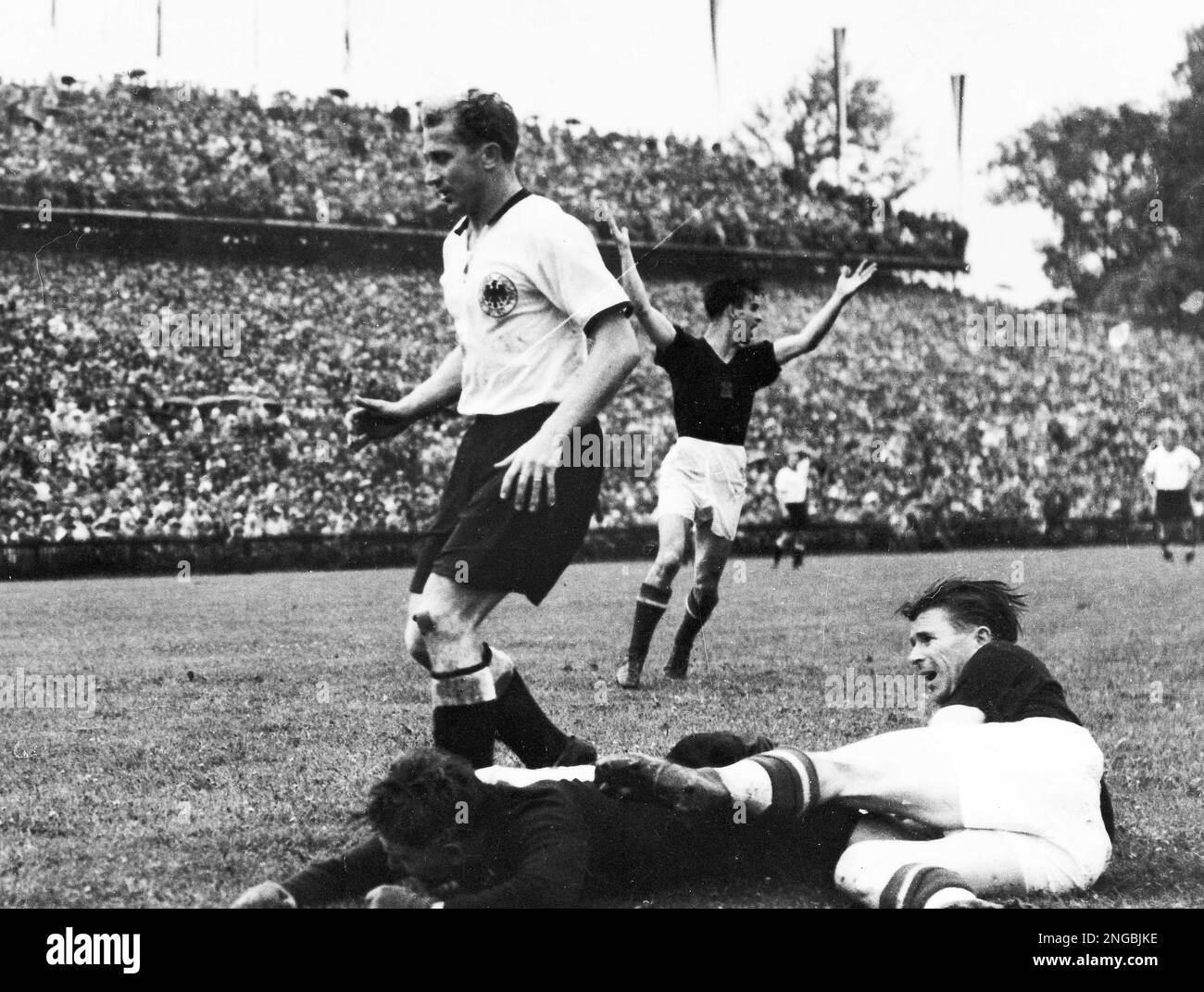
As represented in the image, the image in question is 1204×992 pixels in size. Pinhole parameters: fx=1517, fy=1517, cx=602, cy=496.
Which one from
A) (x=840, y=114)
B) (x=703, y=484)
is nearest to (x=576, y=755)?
(x=703, y=484)

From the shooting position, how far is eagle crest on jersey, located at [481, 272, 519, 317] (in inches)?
153

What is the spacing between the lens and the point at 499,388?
3.94 meters

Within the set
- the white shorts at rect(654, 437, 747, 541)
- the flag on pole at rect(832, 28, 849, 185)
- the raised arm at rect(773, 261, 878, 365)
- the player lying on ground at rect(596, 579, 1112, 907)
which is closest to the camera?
the player lying on ground at rect(596, 579, 1112, 907)

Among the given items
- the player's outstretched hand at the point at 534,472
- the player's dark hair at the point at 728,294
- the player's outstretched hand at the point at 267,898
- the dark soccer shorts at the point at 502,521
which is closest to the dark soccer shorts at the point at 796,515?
the player's dark hair at the point at 728,294

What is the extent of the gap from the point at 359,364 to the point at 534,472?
48.5 ft

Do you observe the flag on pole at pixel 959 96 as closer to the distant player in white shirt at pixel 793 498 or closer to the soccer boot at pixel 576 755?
the distant player in white shirt at pixel 793 498

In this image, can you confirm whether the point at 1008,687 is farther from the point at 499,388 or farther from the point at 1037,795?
the point at 499,388

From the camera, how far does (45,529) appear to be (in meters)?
14.7

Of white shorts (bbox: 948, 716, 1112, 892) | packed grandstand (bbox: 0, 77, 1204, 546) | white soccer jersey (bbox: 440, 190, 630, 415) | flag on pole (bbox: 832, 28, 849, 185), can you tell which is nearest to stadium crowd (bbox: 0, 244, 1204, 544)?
packed grandstand (bbox: 0, 77, 1204, 546)

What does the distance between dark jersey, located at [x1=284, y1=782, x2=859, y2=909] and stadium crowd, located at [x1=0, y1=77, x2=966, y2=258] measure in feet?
56.2

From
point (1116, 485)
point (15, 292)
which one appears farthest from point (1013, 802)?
point (1116, 485)

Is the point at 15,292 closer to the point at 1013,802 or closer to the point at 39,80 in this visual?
the point at 39,80

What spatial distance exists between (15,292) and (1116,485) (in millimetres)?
14307

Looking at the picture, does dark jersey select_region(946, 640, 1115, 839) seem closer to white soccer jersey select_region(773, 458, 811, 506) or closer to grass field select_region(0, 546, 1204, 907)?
grass field select_region(0, 546, 1204, 907)
